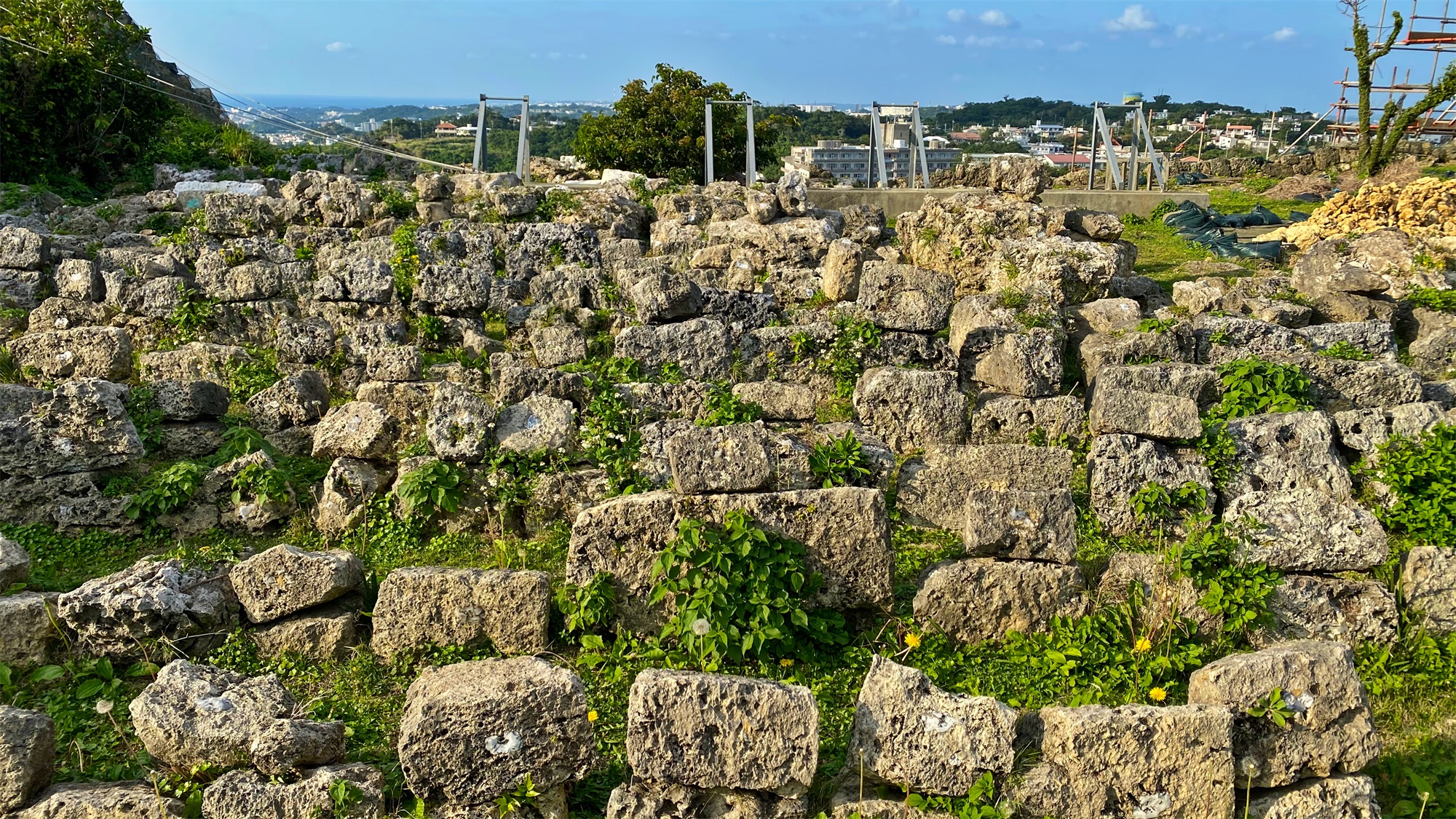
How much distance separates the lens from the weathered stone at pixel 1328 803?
196 inches

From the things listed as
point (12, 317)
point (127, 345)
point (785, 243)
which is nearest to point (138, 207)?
point (12, 317)

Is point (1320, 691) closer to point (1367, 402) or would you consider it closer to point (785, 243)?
point (1367, 402)

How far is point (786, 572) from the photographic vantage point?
634 cm

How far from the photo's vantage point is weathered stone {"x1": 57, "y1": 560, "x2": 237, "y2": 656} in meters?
6.17

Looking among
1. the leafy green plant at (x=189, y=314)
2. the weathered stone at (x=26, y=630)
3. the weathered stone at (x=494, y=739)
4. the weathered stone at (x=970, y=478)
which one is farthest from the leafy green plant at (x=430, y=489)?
the leafy green plant at (x=189, y=314)

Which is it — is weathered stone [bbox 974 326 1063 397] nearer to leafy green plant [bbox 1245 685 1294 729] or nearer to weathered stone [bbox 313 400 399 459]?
leafy green plant [bbox 1245 685 1294 729]

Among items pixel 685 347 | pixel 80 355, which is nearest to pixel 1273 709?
pixel 685 347

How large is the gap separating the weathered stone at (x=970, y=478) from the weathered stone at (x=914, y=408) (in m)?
1.11

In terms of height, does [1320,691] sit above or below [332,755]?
above

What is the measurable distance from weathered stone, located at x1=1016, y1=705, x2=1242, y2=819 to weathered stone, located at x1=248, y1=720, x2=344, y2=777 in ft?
11.4

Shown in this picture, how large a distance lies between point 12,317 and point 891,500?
404 inches

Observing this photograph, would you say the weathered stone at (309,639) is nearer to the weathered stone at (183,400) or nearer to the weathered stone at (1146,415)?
the weathered stone at (183,400)

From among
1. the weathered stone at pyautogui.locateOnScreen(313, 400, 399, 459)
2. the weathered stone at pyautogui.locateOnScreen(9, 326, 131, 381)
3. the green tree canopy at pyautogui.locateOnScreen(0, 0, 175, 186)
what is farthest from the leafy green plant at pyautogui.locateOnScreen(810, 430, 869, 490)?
the green tree canopy at pyautogui.locateOnScreen(0, 0, 175, 186)

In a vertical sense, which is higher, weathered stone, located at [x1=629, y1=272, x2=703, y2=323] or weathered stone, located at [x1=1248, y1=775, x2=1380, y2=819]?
weathered stone, located at [x1=629, y1=272, x2=703, y2=323]
